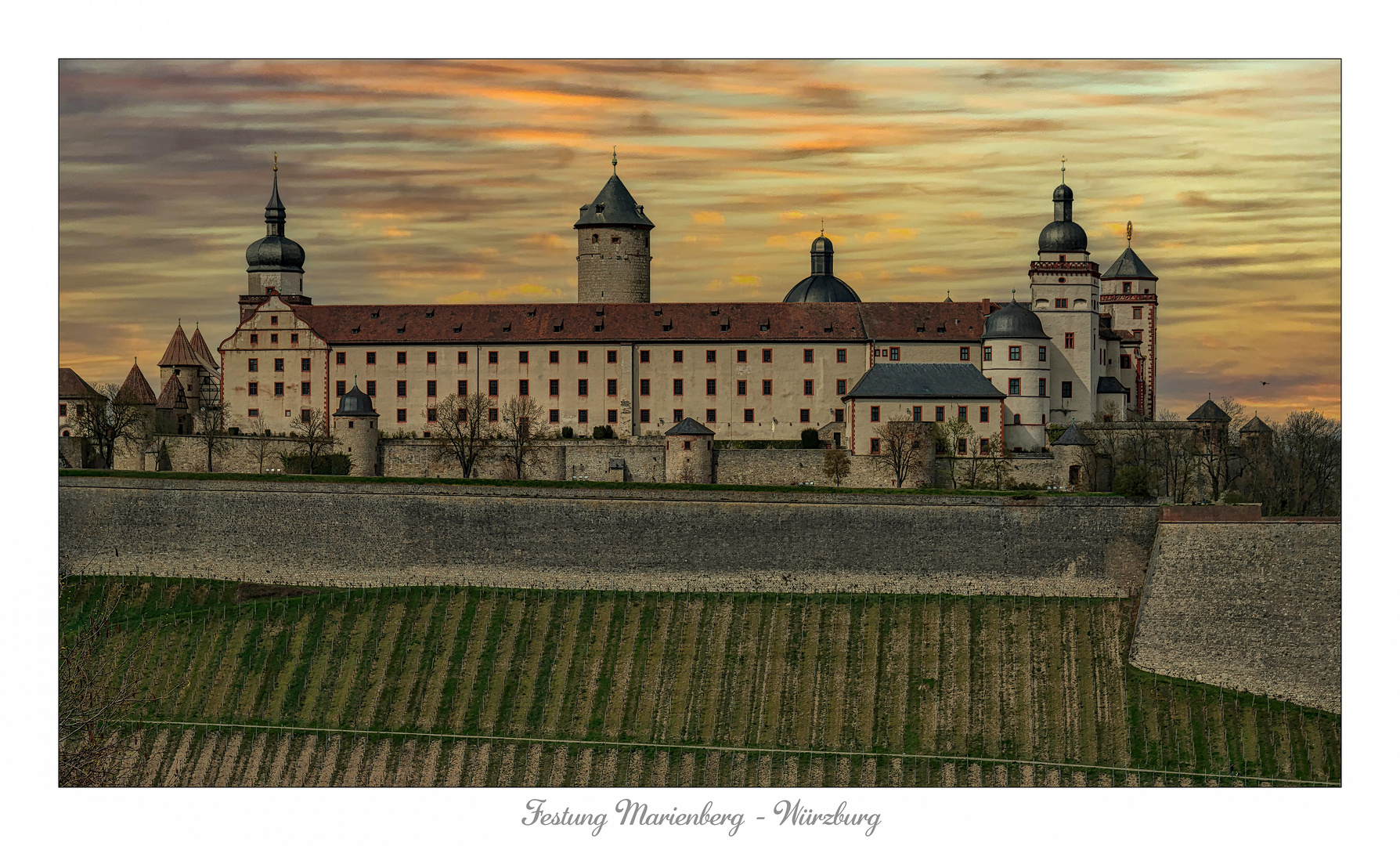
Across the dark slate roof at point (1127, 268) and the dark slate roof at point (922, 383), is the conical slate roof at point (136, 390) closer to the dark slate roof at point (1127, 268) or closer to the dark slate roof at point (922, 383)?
the dark slate roof at point (922, 383)

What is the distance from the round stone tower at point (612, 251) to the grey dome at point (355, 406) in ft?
41.6

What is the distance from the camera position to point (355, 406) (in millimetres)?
68562

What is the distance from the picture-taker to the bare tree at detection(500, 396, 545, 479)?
67.2 m

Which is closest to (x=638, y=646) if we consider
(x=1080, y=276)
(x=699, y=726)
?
(x=699, y=726)

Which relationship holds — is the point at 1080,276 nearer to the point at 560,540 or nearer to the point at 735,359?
the point at 735,359

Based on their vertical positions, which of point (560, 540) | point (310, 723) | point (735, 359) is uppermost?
point (735, 359)

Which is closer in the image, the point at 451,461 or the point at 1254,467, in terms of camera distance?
the point at 1254,467

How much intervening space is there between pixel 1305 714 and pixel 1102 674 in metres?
5.45

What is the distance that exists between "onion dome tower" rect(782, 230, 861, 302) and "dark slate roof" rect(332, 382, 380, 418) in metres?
23.0

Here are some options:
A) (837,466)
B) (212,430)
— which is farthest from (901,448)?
(212,430)

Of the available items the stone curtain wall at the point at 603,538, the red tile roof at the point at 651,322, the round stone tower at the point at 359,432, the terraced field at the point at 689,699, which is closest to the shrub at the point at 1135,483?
the stone curtain wall at the point at 603,538

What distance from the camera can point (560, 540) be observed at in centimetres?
5734

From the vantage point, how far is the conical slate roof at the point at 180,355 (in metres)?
77.6

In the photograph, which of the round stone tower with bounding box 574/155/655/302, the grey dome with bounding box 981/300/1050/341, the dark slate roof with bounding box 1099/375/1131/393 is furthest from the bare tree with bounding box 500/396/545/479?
the dark slate roof with bounding box 1099/375/1131/393
